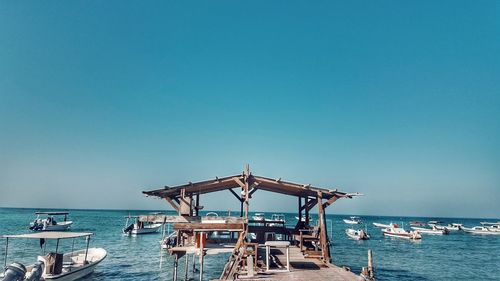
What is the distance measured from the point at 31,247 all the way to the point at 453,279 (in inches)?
1857

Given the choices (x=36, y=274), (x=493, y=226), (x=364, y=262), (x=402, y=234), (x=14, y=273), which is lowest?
(x=364, y=262)

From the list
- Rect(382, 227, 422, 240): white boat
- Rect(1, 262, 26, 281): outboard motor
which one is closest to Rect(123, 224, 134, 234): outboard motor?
Rect(1, 262, 26, 281): outboard motor

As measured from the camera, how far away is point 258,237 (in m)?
22.6

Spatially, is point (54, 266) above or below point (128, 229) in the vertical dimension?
above

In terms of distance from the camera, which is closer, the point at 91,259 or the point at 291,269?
the point at 291,269

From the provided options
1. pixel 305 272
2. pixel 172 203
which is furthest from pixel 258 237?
pixel 305 272

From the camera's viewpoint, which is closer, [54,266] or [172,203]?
[172,203]

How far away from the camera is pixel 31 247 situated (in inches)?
1606

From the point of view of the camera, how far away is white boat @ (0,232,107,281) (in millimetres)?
16766

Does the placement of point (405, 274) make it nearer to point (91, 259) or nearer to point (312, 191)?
point (312, 191)

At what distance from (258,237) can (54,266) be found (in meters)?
13.3

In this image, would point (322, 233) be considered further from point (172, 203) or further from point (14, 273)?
point (14, 273)

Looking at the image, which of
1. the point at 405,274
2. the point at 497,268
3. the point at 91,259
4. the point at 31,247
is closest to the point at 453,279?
the point at 405,274

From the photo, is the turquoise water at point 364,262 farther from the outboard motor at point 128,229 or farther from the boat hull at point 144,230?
the outboard motor at point 128,229
